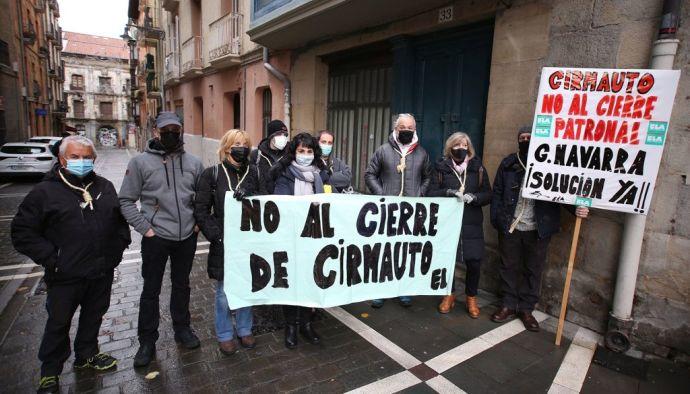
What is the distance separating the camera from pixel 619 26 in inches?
145

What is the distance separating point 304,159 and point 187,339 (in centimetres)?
196

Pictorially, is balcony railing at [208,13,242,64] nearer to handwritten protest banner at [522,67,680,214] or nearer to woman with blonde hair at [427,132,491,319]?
woman with blonde hair at [427,132,491,319]

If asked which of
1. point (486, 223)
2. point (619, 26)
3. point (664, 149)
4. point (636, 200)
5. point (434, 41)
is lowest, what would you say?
point (486, 223)

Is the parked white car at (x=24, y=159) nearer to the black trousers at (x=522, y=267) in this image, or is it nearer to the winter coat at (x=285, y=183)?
the winter coat at (x=285, y=183)

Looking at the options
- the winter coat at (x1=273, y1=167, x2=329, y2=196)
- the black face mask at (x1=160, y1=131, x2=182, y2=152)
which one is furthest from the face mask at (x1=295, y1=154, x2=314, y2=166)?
the black face mask at (x1=160, y1=131, x2=182, y2=152)

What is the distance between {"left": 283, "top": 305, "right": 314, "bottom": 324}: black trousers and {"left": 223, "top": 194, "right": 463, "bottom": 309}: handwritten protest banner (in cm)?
22

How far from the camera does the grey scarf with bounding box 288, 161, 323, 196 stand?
11.7 ft

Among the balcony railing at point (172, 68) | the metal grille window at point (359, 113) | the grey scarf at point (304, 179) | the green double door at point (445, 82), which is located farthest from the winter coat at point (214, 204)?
the balcony railing at point (172, 68)

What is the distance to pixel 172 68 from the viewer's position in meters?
18.1

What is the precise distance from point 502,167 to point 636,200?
121cm

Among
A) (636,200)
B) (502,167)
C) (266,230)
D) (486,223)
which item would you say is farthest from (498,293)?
(266,230)

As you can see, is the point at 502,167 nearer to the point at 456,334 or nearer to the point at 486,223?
the point at 486,223

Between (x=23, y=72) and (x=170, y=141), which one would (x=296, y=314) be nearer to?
(x=170, y=141)

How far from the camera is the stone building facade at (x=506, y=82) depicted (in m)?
3.49
